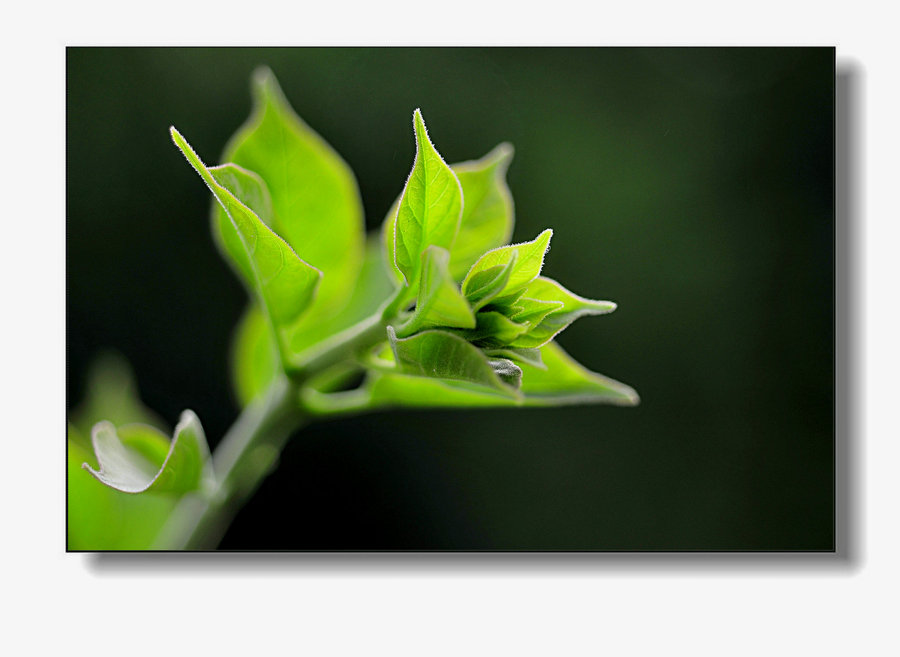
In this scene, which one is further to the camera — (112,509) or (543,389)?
(112,509)

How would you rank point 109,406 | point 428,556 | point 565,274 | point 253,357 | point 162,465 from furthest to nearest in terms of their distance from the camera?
point 565,274 < point 428,556 < point 109,406 < point 253,357 < point 162,465

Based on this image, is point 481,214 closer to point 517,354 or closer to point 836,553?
point 517,354

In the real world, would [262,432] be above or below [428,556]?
above

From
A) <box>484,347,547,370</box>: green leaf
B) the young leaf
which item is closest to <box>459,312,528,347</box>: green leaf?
<box>484,347,547,370</box>: green leaf

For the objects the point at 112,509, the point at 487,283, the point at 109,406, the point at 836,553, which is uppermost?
the point at 487,283

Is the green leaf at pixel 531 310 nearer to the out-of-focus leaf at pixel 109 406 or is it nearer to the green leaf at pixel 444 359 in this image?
the green leaf at pixel 444 359

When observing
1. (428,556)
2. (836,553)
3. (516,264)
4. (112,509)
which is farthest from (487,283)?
(836,553)
